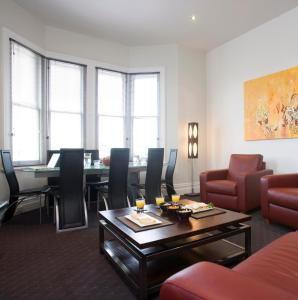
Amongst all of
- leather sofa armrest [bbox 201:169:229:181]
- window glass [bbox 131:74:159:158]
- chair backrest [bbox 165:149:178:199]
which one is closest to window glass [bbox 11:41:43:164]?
window glass [bbox 131:74:159:158]

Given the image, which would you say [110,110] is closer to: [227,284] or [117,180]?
[117,180]

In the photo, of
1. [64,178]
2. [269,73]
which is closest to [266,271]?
[64,178]

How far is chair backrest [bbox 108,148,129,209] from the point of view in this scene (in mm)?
3275

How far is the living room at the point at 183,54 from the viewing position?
369 centimetres

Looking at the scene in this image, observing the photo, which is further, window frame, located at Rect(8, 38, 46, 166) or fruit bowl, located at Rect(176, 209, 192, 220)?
window frame, located at Rect(8, 38, 46, 166)

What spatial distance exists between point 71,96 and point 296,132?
3938mm

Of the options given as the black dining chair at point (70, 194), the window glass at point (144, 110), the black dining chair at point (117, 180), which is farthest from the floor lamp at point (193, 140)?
the black dining chair at point (70, 194)

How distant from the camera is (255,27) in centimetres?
432

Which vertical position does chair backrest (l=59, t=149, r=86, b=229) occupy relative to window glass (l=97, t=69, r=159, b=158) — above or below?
below

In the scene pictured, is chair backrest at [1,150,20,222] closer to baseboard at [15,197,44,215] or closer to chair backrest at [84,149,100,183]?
baseboard at [15,197,44,215]

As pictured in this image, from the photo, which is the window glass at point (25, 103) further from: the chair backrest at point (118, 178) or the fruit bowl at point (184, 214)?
the fruit bowl at point (184, 214)

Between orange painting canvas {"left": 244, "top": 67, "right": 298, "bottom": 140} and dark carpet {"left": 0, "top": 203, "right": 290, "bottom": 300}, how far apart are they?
5.48 ft

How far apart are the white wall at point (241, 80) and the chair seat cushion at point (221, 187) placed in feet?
3.38

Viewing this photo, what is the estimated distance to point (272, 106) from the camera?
159 inches
